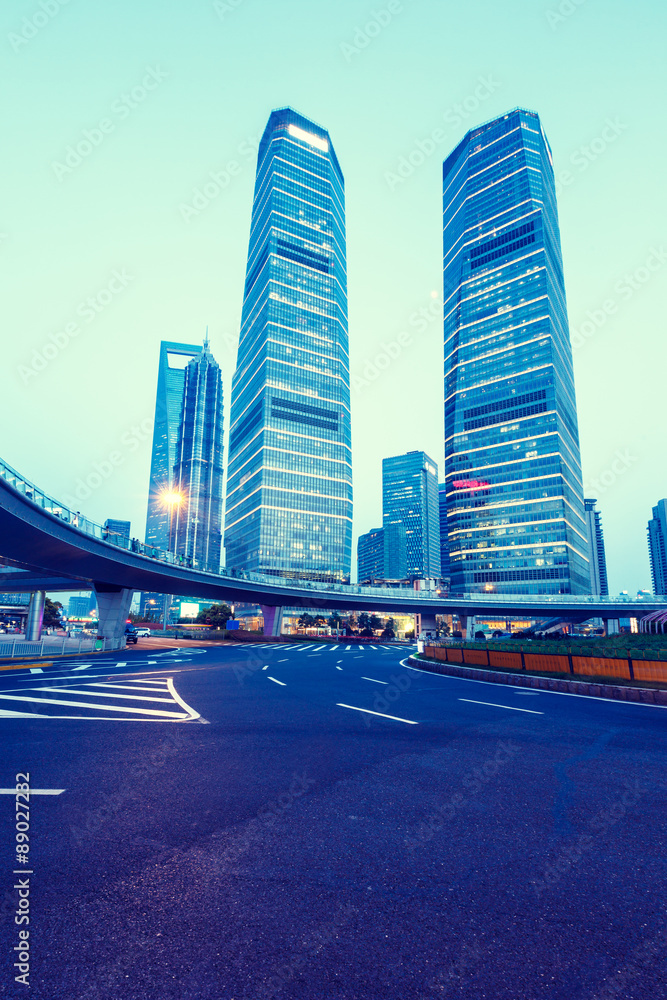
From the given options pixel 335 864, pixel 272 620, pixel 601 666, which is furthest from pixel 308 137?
pixel 335 864

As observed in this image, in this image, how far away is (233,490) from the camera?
18338 centimetres

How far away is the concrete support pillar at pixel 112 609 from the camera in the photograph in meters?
39.2

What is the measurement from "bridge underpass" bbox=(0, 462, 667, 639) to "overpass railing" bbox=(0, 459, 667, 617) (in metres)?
0.08

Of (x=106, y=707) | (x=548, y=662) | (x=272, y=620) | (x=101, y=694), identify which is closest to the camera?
(x=106, y=707)

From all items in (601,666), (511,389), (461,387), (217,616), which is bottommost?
(217,616)

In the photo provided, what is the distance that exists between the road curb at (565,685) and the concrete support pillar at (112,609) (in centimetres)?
2842

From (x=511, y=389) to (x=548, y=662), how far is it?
15410 cm

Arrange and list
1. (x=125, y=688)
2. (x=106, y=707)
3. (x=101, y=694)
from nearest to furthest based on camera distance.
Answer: (x=106, y=707) < (x=101, y=694) < (x=125, y=688)

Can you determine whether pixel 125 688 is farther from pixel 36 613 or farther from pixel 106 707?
pixel 36 613

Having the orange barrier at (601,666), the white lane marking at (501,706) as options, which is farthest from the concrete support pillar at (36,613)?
the orange barrier at (601,666)

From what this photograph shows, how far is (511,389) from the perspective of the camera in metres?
157

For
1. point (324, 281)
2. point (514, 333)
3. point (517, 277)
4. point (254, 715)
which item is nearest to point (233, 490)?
point (324, 281)

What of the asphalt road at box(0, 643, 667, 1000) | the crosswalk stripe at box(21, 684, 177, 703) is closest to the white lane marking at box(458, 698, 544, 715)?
the asphalt road at box(0, 643, 667, 1000)

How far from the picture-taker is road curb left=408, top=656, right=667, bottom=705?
539 inches
